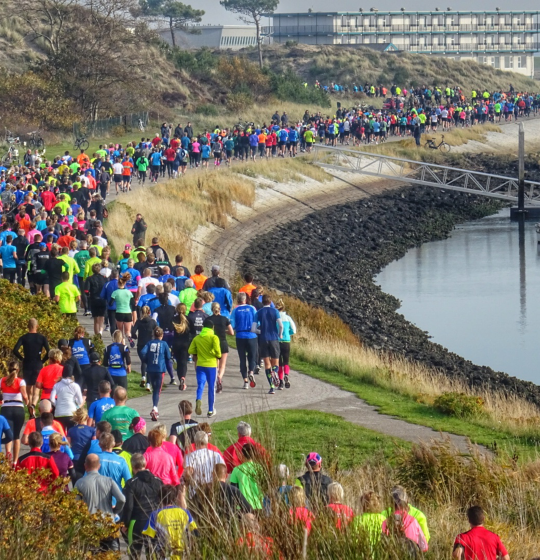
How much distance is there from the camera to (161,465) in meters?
10.4

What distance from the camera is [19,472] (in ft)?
30.1

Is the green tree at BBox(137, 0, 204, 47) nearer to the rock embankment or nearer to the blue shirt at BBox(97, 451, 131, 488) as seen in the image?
the rock embankment

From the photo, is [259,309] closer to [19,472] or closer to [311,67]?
[19,472]

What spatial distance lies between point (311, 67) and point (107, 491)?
9330 centimetres

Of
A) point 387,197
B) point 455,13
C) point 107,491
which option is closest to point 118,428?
point 107,491

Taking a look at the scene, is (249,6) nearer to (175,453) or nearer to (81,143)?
(81,143)

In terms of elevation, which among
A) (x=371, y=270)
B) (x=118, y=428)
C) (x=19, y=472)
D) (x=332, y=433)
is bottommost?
(x=371, y=270)

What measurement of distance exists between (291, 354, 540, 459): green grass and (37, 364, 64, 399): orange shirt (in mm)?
5759

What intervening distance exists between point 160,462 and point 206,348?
595 centimetres

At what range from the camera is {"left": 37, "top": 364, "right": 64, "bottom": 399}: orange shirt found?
1445 centimetres

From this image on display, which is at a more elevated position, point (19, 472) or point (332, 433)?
point (19, 472)

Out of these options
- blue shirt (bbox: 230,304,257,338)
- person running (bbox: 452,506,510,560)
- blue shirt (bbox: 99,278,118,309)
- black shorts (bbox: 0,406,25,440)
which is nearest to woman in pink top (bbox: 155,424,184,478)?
person running (bbox: 452,506,510,560)

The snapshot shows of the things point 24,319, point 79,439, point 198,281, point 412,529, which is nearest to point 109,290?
point 24,319

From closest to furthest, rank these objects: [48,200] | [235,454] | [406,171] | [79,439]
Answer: [235,454] → [79,439] → [48,200] → [406,171]
